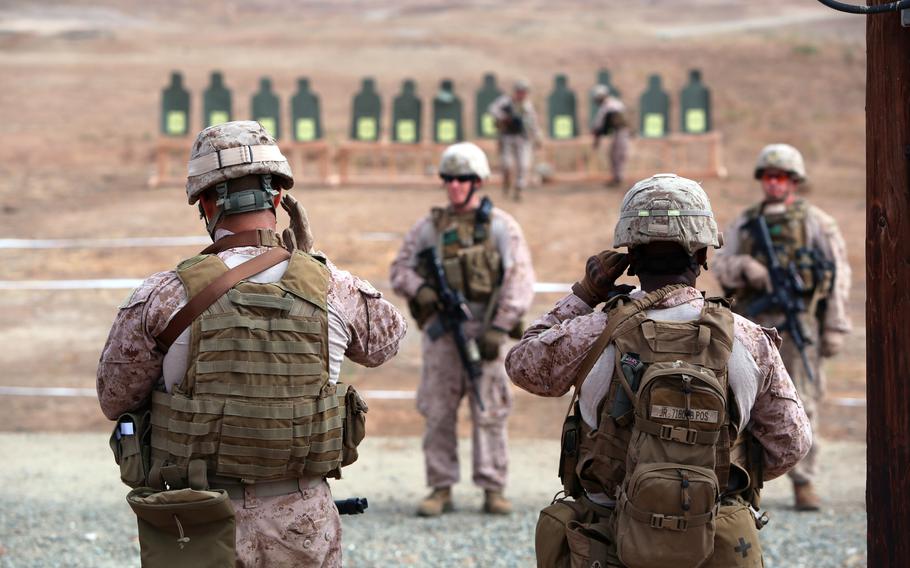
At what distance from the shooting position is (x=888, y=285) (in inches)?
160

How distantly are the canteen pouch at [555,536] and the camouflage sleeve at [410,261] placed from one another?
11.4 feet

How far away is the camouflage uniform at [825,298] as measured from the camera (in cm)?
714

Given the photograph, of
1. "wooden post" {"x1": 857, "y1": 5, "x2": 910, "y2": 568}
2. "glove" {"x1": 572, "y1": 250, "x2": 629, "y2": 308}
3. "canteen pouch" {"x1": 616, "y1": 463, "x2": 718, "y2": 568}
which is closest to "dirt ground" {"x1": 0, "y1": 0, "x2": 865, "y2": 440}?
"wooden post" {"x1": 857, "y1": 5, "x2": 910, "y2": 568}

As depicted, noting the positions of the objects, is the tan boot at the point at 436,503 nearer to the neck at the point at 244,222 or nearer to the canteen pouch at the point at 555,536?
the canteen pouch at the point at 555,536

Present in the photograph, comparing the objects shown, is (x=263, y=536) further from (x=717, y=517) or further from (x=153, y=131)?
(x=153, y=131)

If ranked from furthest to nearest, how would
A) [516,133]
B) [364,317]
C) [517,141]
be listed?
1. [517,141]
2. [516,133]
3. [364,317]

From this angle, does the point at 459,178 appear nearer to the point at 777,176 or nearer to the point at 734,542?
the point at 777,176

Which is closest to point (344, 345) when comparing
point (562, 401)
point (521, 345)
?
point (521, 345)

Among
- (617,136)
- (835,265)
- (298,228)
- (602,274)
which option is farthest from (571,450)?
(617,136)

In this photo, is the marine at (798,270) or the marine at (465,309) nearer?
the marine at (465,309)

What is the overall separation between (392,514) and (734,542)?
3.96 meters

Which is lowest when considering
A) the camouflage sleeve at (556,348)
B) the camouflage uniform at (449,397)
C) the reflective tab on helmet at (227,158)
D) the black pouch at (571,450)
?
the camouflage uniform at (449,397)

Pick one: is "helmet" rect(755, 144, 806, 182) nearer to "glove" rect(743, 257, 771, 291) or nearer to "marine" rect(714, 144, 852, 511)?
"marine" rect(714, 144, 852, 511)

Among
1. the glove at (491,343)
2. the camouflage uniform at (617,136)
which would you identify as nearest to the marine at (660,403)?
the glove at (491,343)
